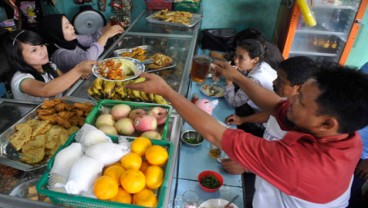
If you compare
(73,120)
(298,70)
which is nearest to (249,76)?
(298,70)

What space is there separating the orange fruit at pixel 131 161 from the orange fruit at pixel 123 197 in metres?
0.10

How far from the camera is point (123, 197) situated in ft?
3.10

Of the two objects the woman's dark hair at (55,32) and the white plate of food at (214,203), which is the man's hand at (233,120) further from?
the woman's dark hair at (55,32)

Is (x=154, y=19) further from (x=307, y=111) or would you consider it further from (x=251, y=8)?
(x=307, y=111)

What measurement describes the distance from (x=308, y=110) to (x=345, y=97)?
0.14 m

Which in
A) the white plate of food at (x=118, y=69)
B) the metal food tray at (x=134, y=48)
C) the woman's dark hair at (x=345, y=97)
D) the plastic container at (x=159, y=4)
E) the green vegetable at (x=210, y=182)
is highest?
the woman's dark hair at (x=345, y=97)

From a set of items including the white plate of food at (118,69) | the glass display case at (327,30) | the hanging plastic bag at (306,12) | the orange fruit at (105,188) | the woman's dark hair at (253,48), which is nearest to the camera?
the orange fruit at (105,188)

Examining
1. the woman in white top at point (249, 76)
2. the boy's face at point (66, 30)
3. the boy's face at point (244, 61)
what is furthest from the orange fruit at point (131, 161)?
the boy's face at point (66, 30)

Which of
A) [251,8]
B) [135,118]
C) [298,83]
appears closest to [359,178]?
[298,83]

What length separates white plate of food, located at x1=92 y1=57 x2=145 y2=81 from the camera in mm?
1742

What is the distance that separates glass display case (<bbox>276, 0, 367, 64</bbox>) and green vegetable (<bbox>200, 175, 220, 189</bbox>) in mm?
2831

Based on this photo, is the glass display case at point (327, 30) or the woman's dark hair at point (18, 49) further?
the glass display case at point (327, 30)

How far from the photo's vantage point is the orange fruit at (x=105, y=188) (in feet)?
2.95

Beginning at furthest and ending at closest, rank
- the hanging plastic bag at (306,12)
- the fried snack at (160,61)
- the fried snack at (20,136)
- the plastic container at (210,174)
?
the hanging plastic bag at (306,12) → the fried snack at (160,61) → the plastic container at (210,174) → the fried snack at (20,136)
